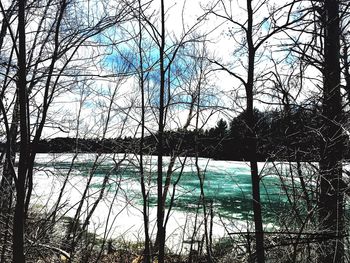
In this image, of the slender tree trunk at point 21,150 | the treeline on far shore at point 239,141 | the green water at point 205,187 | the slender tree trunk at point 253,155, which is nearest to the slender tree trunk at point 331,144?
the treeline on far shore at point 239,141

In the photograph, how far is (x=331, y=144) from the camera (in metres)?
4.40

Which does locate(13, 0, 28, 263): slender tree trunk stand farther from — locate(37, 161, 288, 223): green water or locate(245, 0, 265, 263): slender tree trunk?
locate(37, 161, 288, 223): green water

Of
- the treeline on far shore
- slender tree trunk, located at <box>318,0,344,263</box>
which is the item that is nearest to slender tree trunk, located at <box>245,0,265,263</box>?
the treeline on far shore

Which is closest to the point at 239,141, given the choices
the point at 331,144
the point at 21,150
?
the point at 331,144

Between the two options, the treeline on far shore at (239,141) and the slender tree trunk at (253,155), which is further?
the treeline on far shore at (239,141)

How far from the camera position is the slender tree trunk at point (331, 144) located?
4453 millimetres

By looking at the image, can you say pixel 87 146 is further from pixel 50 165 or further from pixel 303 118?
pixel 303 118

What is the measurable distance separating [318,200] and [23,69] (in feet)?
13.5

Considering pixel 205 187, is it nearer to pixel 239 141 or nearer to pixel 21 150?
pixel 239 141

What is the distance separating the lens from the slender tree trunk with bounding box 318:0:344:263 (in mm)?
4453

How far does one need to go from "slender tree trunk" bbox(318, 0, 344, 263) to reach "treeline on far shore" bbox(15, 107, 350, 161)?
0.60ft

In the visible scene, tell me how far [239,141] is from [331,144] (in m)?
2.19

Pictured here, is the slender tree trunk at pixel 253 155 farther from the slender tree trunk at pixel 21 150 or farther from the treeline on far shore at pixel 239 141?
the slender tree trunk at pixel 21 150

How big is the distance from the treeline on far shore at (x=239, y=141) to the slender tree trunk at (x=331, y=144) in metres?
0.18
